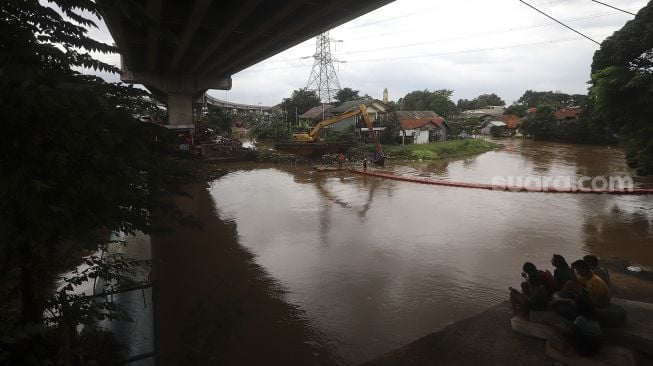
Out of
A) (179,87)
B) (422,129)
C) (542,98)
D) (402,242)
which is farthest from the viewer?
(542,98)

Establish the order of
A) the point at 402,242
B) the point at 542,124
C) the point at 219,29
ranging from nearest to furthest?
1. the point at 402,242
2. the point at 219,29
3. the point at 542,124

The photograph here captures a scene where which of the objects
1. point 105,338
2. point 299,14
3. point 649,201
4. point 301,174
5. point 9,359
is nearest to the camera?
point 9,359

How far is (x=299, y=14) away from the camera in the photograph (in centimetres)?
1158

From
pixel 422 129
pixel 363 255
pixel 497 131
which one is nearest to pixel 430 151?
pixel 422 129

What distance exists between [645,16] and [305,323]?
53.5 ft

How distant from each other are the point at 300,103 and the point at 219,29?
51.4m

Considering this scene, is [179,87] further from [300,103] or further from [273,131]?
[300,103]

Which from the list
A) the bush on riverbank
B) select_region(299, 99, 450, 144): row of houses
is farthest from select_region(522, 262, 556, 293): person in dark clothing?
select_region(299, 99, 450, 144): row of houses

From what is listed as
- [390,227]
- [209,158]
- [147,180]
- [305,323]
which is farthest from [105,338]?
[209,158]

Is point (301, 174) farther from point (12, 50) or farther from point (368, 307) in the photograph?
point (12, 50)

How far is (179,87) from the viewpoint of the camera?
23.9m

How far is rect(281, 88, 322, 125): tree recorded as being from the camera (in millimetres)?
63469

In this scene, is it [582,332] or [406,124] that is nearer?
[582,332]

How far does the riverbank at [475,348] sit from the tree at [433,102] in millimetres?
58593
